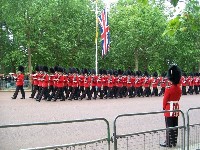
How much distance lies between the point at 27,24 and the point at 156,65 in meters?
18.1

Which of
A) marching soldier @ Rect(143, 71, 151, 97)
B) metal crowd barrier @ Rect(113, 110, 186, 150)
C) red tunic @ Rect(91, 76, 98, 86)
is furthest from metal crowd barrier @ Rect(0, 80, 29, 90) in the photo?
metal crowd barrier @ Rect(113, 110, 186, 150)

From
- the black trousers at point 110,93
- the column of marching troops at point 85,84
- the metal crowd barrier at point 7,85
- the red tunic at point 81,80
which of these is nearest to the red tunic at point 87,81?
the column of marching troops at point 85,84

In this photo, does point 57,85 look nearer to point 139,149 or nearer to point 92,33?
point 139,149

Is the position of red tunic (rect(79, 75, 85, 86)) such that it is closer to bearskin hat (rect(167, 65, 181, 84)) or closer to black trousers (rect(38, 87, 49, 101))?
black trousers (rect(38, 87, 49, 101))

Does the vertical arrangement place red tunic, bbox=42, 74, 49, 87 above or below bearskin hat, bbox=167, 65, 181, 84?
below

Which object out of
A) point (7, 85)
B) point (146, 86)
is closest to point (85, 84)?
point (146, 86)

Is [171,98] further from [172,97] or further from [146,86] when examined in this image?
[146,86]

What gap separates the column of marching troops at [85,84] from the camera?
60.5 feet

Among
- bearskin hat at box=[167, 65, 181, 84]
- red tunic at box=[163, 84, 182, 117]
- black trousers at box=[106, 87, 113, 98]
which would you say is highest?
bearskin hat at box=[167, 65, 181, 84]

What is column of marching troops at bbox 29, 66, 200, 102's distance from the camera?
18438 millimetres

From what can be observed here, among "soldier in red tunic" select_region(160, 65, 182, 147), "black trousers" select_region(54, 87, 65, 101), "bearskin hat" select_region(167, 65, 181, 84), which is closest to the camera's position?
"soldier in red tunic" select_region(160, 65, 182, 147)

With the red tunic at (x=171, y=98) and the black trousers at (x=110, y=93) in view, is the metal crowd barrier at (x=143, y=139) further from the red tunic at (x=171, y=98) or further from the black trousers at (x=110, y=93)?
the black trousers at (x=110, y=93)

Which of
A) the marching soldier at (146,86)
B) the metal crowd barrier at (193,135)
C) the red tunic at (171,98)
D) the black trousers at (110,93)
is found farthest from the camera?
the marching soldier at (146,86)

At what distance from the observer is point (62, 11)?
36.7 meters
